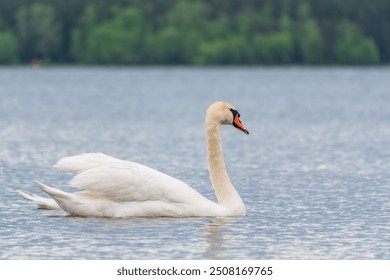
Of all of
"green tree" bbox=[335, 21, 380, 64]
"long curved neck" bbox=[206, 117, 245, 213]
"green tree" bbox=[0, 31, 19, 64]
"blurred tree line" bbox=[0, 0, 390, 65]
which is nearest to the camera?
"long curved neck" bbox=[206, 117, 245, 213]

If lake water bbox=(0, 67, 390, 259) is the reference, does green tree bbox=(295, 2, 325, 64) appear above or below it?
above

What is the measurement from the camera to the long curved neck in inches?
925

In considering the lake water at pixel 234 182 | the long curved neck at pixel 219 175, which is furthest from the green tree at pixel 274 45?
the long curved neck at pixel 219 175

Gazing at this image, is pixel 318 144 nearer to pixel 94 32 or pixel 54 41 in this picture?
pixel 54 41

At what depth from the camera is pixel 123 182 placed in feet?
74.3

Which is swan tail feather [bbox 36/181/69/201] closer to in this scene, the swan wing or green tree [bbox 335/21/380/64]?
the swan wing

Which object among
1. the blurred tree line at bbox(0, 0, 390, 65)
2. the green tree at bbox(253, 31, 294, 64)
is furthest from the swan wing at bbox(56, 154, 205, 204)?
the green tree at bbox(253, 31, 294, 64)

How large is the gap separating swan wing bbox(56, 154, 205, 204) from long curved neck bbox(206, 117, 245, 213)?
1.81ft

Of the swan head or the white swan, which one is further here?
the swan head

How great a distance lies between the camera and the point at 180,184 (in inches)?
910

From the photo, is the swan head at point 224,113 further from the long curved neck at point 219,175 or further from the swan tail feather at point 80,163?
the swan tail feather at point 80,163

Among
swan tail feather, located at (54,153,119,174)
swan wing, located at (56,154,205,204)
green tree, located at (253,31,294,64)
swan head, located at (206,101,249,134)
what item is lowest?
swan wing, located at (56,154,205,204)

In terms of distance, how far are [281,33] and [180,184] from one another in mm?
169212

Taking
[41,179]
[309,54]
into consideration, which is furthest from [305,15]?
[41,179]
